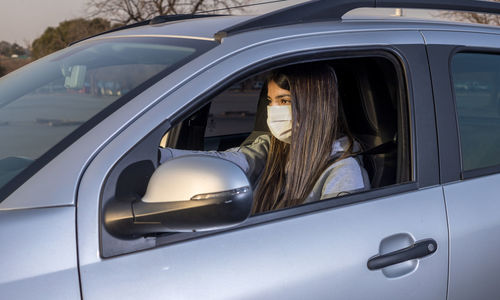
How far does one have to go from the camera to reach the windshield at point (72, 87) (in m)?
1.58

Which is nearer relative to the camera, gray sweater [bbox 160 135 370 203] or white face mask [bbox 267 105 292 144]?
gray sweater [bbox 160 135 370 203]

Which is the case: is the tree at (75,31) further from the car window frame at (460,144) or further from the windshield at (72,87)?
the car window frame at (460,144)

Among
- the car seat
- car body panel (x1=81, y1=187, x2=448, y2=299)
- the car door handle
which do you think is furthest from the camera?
the car seat

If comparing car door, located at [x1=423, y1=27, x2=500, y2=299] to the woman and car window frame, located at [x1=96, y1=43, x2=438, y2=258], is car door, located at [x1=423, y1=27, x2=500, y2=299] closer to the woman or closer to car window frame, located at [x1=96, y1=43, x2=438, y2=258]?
car window frame, located at [x1=96, y1=43, x2=438, y2=258]

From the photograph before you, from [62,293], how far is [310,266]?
644 mm

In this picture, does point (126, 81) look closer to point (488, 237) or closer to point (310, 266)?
point (310, 266)

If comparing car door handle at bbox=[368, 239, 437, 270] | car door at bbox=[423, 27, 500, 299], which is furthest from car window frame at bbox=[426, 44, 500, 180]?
car door handle at bbox=[368, 239, 437, 270]

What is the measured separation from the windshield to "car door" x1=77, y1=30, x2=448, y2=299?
0.14m

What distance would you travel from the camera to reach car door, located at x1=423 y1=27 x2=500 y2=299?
6.29 feet

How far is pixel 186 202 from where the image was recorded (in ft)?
4.49

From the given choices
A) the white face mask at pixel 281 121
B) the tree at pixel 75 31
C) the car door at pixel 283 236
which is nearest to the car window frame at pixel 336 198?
the car door at pixel 283 236

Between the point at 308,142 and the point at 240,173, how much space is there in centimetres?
76

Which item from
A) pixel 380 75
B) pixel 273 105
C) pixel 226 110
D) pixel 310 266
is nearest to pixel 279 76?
pixel 273 105

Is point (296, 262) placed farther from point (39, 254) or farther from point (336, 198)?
point (39, 254)
